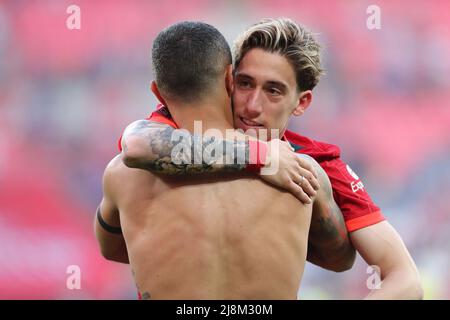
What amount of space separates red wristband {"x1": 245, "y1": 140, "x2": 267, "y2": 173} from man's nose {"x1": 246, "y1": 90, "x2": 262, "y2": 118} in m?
0.57

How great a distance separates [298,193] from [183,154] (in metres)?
0.44

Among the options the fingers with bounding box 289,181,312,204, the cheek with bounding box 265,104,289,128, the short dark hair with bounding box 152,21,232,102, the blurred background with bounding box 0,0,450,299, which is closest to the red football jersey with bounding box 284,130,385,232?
the cheek with bounding box 265,104,289,128

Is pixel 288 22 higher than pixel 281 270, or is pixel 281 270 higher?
pixel 288 22

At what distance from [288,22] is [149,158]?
4.08 feet

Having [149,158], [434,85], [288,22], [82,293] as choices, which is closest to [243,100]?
[288,22]

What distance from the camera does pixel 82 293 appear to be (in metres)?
5.91

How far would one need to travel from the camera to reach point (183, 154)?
93.2 inches

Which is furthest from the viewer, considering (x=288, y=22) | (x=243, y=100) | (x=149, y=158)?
(x=288, y=22)

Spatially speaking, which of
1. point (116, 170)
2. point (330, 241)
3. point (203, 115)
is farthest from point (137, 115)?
point (203, 115)

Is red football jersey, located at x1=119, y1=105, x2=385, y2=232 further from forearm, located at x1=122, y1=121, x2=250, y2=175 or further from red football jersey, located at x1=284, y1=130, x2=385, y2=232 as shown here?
forearm, located at x1=122, y1=121, x2=250, y2=175

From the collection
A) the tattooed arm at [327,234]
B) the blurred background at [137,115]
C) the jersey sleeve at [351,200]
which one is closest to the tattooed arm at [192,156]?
the tattooed arm at [327,234]

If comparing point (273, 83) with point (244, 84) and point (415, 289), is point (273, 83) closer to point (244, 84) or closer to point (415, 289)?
point (244, 84)

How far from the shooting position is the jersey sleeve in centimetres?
292
